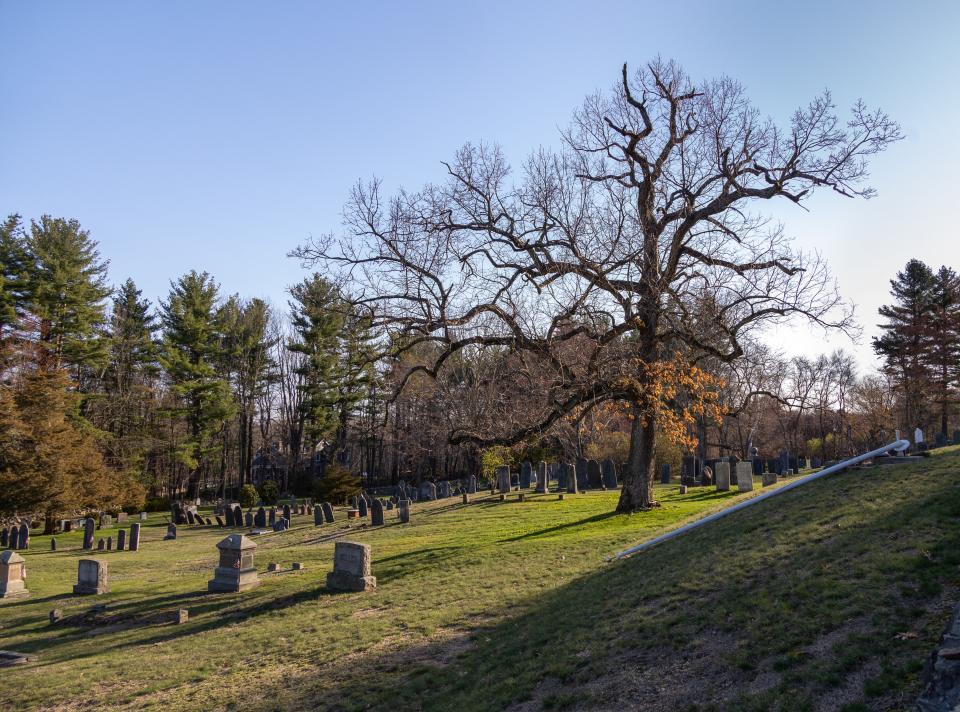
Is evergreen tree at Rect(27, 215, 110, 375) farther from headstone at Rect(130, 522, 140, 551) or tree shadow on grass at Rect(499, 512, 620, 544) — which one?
tree shadow on grass at Rect(499, 512, 620, 544)

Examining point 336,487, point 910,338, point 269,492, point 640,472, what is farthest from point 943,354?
point 269,492

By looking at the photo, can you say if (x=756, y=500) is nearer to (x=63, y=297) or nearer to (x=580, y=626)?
(x=580, y=626)

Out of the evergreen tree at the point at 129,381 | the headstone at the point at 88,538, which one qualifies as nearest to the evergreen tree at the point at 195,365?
the evergreen tree at the point at 129,381

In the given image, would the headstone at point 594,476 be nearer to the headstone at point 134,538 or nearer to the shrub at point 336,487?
the shrub at point 336,487

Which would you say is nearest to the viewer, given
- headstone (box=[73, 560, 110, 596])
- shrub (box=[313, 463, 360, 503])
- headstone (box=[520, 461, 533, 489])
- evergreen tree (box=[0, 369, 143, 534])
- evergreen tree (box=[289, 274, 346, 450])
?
headstone (box=[73, 560, 110, 596])

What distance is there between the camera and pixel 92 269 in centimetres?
4250

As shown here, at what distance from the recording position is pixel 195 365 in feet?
156

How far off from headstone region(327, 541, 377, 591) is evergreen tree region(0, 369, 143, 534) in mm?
22783

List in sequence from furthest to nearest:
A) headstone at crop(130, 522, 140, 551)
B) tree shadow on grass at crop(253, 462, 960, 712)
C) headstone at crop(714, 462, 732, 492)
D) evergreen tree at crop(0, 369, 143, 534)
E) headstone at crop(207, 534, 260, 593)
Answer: evergreen tree at crop(0, 369, 143, 534), headstone at crop(130, 522, 140, 551), headstone at crop(714, 462, 732, 492), headstone at crop(207, 534, 260, 593), tree shadow on grass at crop(253, 462, 960, 712)

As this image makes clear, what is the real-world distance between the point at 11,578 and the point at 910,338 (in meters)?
45.6

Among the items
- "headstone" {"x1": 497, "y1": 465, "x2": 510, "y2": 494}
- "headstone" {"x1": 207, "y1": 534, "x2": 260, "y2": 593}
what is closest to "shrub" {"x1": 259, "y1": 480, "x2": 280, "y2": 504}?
"headstone" {"x1": 497, "y1": 465, "x2": 510, "y2": 494}

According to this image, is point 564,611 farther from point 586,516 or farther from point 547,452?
point 547,452

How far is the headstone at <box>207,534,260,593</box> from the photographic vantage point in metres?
14.3

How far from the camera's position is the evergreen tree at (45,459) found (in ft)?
93.7
